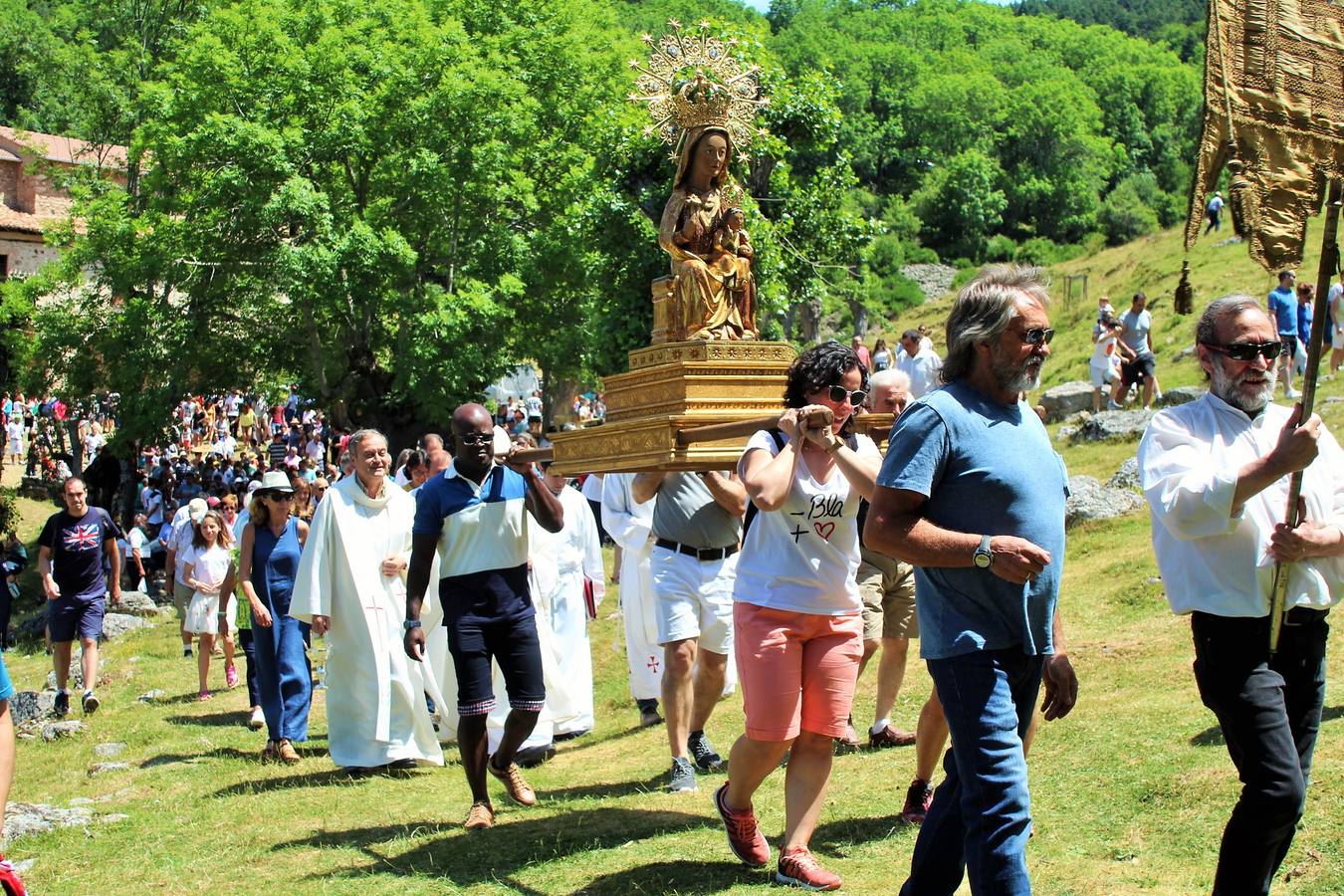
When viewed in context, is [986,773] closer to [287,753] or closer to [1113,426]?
[287,753]

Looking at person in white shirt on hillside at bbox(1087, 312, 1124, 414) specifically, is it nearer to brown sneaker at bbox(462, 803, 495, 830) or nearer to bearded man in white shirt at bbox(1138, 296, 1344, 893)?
brown sneaker at bbox(462, 803, 495, 830)

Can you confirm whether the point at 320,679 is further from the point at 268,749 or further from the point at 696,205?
the point at 696,205

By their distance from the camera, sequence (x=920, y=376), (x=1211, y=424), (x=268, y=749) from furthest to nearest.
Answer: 1. (x=920, y=376)
2. (x=268, y=749)
3. (x=1211, y=424)

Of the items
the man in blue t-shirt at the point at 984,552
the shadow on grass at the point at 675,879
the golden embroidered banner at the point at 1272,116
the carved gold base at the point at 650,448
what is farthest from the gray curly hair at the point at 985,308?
the shadow on grass at the point at 675,879

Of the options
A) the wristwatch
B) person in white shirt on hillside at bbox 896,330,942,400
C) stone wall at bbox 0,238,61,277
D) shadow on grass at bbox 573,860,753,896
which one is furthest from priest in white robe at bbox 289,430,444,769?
stone wall at bbox 0,238,61,277

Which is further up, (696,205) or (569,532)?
(696,205)

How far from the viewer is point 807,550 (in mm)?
5965

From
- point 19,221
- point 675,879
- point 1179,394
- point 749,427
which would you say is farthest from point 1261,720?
point 19,221

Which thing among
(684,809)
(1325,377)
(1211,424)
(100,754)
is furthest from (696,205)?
(1325,377)

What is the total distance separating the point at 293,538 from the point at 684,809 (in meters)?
4.98

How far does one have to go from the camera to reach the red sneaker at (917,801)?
6.57 metres

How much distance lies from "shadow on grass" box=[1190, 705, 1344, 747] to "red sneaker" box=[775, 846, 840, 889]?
2.13 meters

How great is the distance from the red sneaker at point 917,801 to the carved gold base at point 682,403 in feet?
5.54

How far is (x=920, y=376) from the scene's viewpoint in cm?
1563
